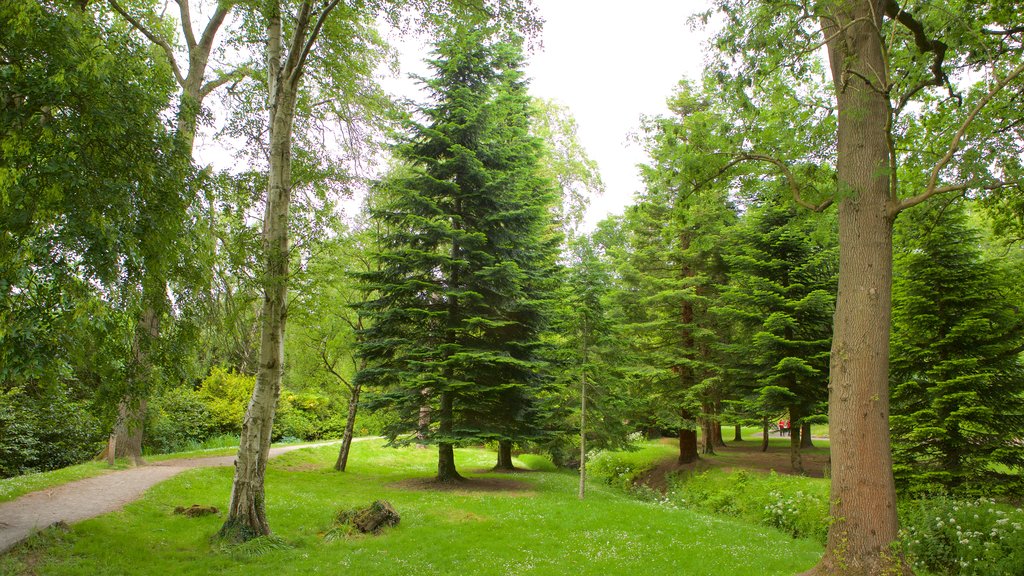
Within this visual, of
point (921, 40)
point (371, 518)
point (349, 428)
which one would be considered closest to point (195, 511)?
point (371, 518)

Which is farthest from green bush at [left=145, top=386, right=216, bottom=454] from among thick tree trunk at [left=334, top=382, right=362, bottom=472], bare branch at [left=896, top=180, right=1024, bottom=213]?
bare branch at [left=896, top=180, right=1024, bottom=213]

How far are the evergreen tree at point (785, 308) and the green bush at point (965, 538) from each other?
19.1 ft

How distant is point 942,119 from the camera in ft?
32.3

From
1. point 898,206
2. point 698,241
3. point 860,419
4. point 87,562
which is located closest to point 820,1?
point 898,206

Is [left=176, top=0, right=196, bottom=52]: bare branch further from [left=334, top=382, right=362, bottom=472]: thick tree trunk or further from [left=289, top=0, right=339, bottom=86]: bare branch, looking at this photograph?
[left=334, top=382, right=362, bottom=472]: thick tree trunk

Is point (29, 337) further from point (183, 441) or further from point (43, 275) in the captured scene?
point (183, 441)

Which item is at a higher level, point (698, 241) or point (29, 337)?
point (698, 241)

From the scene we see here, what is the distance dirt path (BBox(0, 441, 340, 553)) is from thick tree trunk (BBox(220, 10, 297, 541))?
245 cm

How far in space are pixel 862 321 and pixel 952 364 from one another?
5.87 meters

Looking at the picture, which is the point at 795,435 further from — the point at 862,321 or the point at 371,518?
the point at 371,518

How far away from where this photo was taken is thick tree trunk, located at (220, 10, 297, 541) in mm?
8164

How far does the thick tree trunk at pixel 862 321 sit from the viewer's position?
6.04 meters

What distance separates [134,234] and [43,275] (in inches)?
33.8

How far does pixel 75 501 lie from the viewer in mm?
9539
